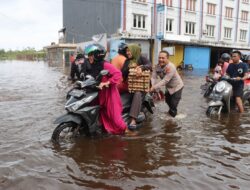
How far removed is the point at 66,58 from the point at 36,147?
35.0 meters

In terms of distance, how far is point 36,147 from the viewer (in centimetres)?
455

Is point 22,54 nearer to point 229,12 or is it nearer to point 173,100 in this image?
point 229,12

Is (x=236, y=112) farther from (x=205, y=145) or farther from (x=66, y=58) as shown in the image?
(x=66, y=58)

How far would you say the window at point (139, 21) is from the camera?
29484 mm

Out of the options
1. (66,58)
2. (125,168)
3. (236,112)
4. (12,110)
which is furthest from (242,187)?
(66,58)

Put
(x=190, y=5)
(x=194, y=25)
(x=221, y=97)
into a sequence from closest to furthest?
(x=221, y=97) → (x=190, y=5) → (x=194, y=25)

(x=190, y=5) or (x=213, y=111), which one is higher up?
(x=190, y=5)

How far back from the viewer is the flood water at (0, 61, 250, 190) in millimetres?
3418

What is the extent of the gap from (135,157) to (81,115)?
3.56 ft

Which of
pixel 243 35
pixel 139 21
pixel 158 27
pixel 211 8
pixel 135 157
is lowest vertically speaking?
pixel 135 157

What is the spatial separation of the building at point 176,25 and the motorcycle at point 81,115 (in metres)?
23.2

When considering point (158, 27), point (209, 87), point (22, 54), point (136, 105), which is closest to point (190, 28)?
point (158, 27)

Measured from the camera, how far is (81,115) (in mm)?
4707

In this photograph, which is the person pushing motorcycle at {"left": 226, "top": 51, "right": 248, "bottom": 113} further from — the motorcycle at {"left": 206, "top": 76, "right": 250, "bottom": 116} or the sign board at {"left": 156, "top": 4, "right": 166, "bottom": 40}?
the sign board at {"left": 156, "top": 4, "right": 166, "bottom": 40}
